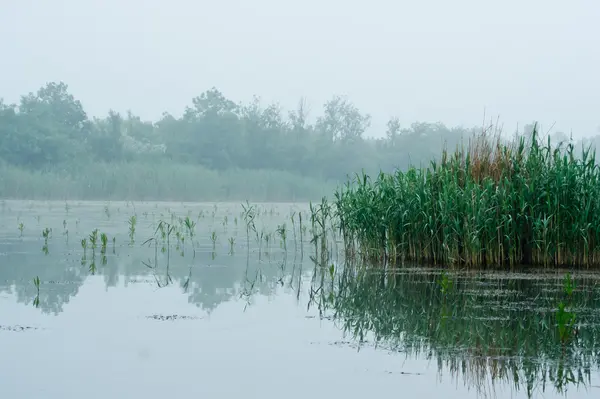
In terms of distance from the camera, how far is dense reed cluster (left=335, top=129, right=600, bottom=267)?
35.2ft

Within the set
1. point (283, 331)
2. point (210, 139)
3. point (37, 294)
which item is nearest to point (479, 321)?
point (283, 331)

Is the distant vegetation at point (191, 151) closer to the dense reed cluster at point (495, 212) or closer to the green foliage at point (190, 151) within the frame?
the green foliage at point (190, 151)

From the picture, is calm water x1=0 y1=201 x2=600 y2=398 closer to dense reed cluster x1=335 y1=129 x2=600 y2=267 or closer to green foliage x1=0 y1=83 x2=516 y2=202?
dense reed cluster x1=335 y1=129 x2=600 y2=267

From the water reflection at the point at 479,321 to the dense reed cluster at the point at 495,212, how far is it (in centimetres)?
80

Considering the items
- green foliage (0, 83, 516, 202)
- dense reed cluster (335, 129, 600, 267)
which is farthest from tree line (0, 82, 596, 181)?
dense reed cluster (335, 129, 600, 267)

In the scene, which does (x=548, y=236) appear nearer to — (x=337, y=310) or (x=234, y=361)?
(x=337, y=310)

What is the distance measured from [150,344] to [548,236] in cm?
637

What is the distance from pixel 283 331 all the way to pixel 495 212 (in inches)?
195

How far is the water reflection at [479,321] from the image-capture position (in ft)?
17.3

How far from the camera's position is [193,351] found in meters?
5.89

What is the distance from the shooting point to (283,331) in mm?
6809

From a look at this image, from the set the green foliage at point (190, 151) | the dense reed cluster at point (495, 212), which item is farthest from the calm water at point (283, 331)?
the green foliage at point (190, 151)

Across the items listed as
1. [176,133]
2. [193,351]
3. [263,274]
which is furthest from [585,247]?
[176,133]

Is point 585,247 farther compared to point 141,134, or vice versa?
point 141,134
